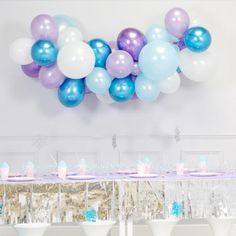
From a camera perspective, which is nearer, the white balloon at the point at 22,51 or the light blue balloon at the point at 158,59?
the light blue balloon at the point at 158,59

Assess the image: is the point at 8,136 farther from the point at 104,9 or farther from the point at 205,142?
the point at 205,142

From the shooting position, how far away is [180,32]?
4039mm

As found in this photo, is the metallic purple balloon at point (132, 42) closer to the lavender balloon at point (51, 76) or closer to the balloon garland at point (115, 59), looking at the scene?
the balloon garland at point (115, 59)

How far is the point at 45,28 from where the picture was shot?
3926 mm

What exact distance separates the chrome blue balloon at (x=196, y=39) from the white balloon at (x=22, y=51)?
4.11 feet

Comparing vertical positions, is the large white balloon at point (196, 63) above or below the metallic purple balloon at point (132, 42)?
below

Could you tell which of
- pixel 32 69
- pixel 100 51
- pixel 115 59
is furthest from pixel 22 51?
pixel 115 59

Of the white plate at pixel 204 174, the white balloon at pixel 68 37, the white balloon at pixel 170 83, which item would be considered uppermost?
the white balloon at pixel 68 37

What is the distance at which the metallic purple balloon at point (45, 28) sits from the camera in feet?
12.9

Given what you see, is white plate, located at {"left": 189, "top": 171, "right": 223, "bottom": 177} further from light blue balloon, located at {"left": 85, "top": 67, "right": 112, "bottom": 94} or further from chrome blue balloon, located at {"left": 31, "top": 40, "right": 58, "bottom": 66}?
chrome blue balloon, located at {"left": 31, "top": 40, "right": 58, "bottom": 66}

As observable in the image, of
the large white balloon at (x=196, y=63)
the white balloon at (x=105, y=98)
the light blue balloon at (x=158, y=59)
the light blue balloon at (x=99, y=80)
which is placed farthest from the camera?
the white balloon at (x=105, y=98)

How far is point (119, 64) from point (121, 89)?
0.77 feet

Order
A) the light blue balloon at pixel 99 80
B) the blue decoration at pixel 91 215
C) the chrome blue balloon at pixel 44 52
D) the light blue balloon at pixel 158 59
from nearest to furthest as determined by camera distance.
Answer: the blue decoration at pixel 91 215 → the light blue balloon at pixel 158 59 → the chrome blue balloon at pixel 44 52 → the light blue balloon at pixel 99 80

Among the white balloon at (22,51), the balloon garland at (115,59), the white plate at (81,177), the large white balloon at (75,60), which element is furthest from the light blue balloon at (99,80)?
the white plate at (81,177)
